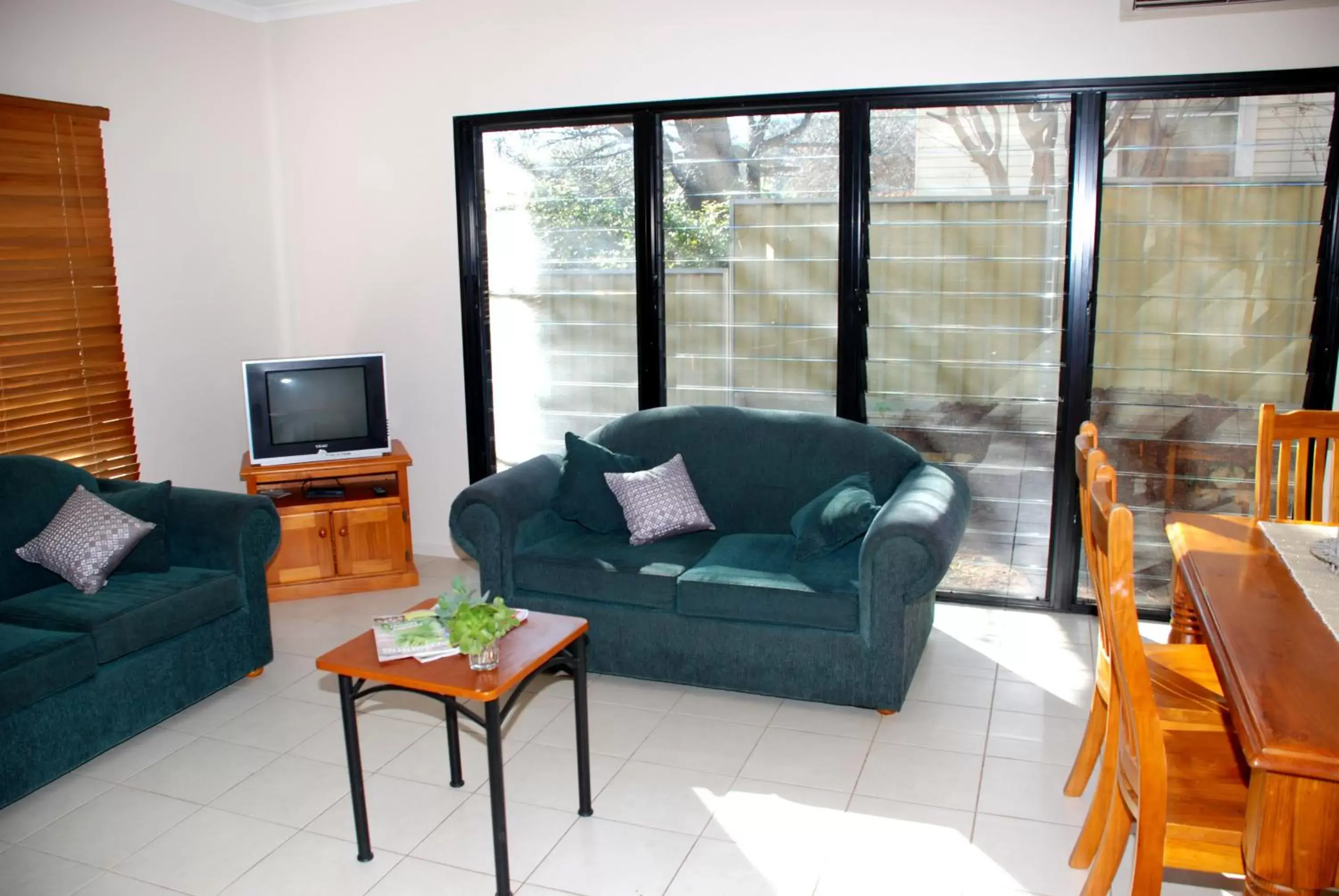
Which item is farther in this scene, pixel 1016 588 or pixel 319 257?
pixel 319 257

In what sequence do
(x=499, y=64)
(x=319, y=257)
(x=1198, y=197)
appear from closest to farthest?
1. (x=1198, y=197)
2. (x=499, y=64)
3. (x=319, y=257)

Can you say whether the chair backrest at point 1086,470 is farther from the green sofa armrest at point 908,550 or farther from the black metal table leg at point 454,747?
the black metal table leg at point 454,747

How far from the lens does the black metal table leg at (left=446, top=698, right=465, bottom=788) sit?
9.90ft

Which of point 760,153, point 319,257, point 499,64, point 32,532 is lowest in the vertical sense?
point 32,532

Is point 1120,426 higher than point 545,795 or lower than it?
higher

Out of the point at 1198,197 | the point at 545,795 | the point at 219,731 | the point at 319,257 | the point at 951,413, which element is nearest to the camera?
the point at 545,795

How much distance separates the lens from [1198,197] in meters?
4.05

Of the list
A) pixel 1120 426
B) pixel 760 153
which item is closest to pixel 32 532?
pixel 760 153

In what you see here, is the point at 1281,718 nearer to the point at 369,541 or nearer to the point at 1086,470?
the point at 1086,470

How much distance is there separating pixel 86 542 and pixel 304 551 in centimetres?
125

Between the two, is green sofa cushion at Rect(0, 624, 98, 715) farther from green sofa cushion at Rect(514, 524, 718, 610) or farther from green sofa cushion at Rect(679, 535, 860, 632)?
green sofa cushion at Rect(679, 535, 860, 632)

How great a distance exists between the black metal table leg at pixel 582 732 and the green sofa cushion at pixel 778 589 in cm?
81

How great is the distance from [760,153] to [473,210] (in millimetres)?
1485

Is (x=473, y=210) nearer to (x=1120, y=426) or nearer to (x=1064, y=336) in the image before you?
(x=1064, y=336)
